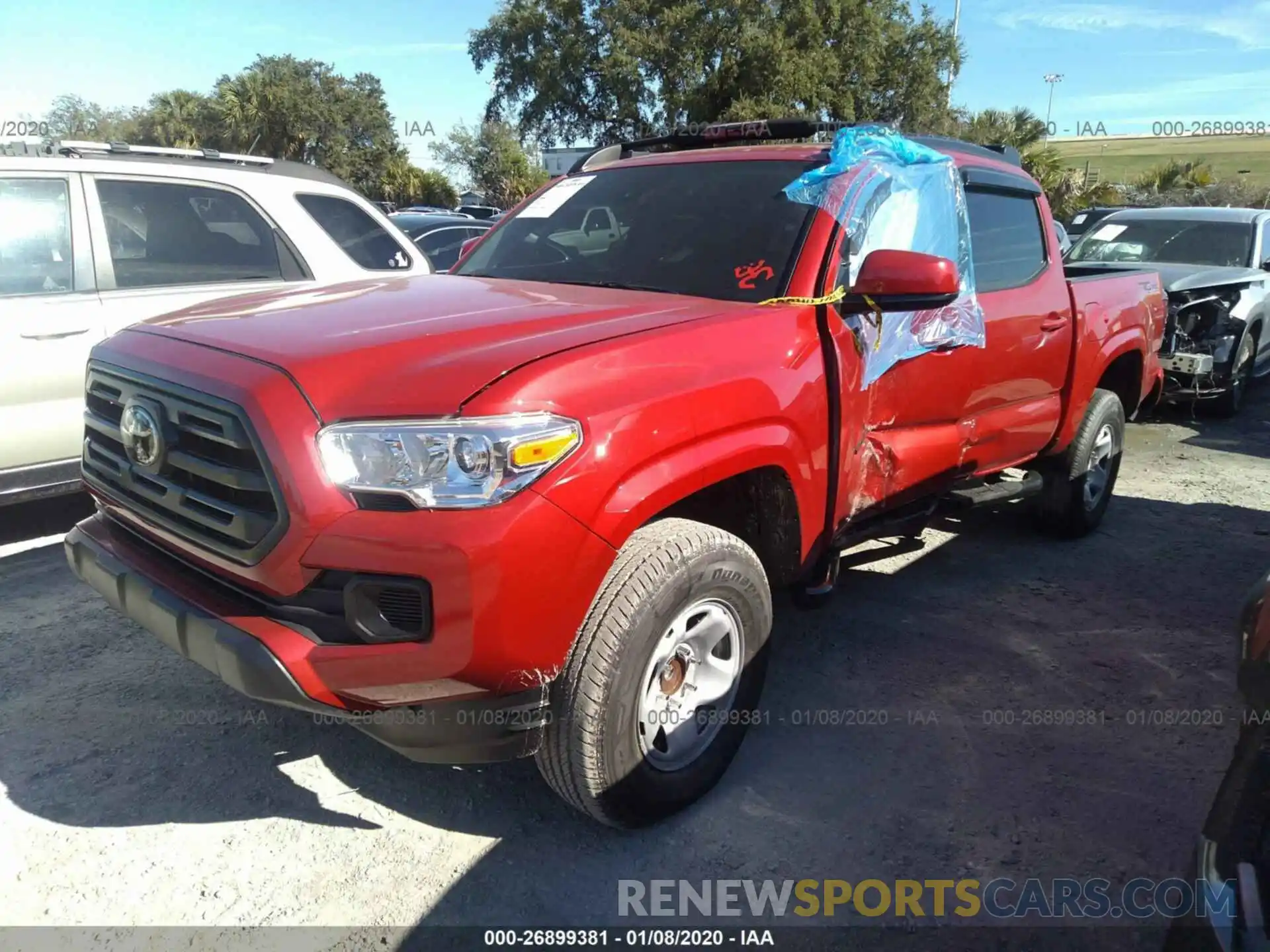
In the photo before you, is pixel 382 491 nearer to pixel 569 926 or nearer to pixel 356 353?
pixel 356 353

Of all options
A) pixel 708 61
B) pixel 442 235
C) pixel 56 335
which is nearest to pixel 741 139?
pixel 56 335

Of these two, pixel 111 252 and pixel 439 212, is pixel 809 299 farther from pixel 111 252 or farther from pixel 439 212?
pixel 439 212

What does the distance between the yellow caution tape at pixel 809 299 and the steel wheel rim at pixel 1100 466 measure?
263cm

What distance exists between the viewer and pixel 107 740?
3.10 meters

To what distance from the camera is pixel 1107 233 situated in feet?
30.8

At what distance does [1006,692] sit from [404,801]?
2.28 meters

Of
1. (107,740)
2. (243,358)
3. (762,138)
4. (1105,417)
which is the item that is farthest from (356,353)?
(1105,417)

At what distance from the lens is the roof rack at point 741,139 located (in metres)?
3.78

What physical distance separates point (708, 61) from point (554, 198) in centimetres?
2723

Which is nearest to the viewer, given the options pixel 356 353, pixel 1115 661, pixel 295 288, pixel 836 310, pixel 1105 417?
pixel 356 353

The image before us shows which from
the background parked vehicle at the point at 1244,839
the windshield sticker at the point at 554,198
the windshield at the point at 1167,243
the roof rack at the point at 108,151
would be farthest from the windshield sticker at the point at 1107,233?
the background parked vehicle at the point at 1244,839

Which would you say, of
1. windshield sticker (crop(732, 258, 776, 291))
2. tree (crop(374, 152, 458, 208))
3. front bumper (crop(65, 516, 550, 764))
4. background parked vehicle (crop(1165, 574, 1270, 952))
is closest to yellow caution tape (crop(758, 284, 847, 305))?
windshield sticker (crop(732, 258, 776, 291))

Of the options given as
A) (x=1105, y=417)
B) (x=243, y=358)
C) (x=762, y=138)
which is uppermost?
(x=762, y=138)

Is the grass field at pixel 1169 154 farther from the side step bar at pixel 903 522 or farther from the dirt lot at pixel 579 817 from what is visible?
the dirt lot at pixel 579 817
